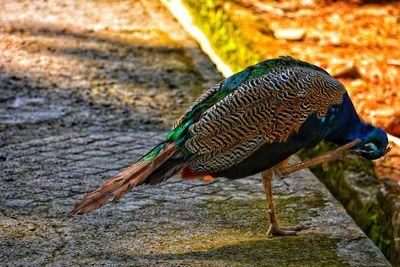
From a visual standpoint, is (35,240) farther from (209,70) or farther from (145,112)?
(209,70)

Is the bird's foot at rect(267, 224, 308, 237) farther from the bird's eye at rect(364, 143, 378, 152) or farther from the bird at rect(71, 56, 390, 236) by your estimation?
the bird's eye at rect(364, 143, 378, 152)

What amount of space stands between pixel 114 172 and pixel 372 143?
1.64 m

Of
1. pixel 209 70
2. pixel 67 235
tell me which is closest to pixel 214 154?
pixel 67 235

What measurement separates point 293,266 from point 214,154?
24.4 inches

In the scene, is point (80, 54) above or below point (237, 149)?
below

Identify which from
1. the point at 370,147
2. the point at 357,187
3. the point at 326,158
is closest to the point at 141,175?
the point at 326,158

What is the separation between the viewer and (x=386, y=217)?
4457mm

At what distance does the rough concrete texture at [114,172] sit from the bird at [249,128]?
0.28 m

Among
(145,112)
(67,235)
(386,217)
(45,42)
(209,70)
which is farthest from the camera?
(45,42)

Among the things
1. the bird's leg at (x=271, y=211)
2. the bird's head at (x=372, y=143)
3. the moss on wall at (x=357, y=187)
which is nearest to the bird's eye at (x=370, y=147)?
the bird's head at (x=372, y=143)

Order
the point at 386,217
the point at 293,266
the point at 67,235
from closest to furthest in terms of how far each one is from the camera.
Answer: the point at 293,266, the point at 67,235, the point at 386,217

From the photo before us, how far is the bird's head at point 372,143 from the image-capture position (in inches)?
167

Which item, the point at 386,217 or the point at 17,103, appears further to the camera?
the point at 17,103

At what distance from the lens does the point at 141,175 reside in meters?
3.85
